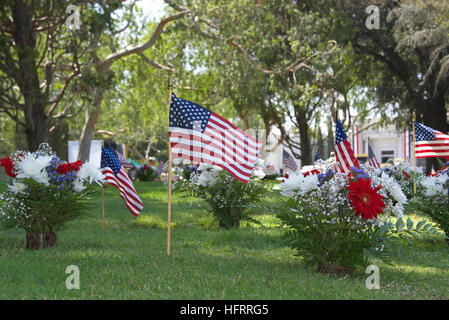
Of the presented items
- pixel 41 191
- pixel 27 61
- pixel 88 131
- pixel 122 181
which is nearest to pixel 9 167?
A: pixel 41 191

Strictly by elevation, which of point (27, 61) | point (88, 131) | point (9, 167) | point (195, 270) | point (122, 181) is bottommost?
point (195, 270)

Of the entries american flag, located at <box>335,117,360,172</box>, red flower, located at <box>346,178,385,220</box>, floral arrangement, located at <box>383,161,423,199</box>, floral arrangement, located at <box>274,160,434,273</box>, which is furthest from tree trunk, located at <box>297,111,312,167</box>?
red flower, located at <box>346,178,385,220</box>

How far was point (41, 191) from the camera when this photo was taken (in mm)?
7395

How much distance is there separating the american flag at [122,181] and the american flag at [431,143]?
637 cm

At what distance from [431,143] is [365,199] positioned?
6.19m

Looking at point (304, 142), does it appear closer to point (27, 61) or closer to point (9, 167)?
point (27, 61)

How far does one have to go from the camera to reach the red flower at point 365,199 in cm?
525

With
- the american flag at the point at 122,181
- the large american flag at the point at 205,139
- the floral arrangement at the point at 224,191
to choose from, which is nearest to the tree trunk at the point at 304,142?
the floral arrangement at the point at 224,191

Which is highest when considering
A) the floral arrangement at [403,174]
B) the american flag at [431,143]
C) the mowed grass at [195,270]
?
the american flag at [431,143]

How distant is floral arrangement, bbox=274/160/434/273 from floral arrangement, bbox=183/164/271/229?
4343 mm

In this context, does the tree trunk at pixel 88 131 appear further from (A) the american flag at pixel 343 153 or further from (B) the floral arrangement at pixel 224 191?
(A) the american flag at pixel 343 153

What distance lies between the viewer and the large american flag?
6918 millimetres
